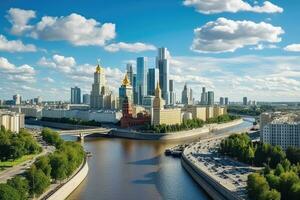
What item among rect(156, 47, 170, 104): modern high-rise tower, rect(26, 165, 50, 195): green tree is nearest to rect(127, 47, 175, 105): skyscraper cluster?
rect(156, 47, 170, 104): modern high-rise tower

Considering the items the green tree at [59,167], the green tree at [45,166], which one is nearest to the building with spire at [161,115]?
the green tree at [59,167]

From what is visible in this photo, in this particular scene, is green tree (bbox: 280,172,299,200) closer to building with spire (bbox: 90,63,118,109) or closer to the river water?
the river water

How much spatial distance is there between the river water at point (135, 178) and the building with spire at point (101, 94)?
6618 centimetres

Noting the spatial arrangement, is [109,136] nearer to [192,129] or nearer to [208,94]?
[192,129]

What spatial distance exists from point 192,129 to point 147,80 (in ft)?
265

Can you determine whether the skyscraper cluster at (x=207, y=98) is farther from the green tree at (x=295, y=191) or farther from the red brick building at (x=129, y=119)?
the green tree at (x=295, y=191)

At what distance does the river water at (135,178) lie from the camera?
29250mm

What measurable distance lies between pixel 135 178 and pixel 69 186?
6.66m

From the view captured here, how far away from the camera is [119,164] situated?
135ft

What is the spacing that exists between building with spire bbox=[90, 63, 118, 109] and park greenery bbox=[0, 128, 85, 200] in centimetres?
7831

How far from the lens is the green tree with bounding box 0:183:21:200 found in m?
22.2

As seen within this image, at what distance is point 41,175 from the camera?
2688 cm

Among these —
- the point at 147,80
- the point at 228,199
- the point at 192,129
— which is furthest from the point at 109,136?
the point at 147,80

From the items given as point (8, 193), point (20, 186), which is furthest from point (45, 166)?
point (8, 193)
